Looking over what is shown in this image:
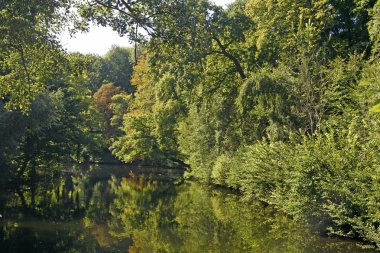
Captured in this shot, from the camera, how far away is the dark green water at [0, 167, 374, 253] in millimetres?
12625

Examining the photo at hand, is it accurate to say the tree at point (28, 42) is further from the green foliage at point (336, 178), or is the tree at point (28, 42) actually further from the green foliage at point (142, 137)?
the green foliage at point (142, 137)

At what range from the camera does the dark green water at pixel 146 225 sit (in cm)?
1262

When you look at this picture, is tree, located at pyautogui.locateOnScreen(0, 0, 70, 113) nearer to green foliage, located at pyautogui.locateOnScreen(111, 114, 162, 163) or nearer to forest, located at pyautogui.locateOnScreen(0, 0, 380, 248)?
forest, located at pyautogui.locateOnScreen(0, 0, 380, 248)

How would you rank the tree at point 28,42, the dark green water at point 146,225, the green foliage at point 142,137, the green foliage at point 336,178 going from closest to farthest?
the tree at point 28,42, the green foliage at point 336,178, the dark green water at point 146,225, the green foliage at point 142,137

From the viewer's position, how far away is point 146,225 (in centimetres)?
1603

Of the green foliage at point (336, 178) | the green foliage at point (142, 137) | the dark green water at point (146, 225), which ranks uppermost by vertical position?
the green foliage at point (142, 137)

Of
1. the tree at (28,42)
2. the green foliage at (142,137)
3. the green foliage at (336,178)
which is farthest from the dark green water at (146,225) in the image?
the green foliage at (142,137)

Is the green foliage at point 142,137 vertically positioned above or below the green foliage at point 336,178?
above

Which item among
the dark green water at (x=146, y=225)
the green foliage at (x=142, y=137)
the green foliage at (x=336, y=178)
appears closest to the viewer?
the green foliage at (x=336, y=178)

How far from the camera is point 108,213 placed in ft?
61.2

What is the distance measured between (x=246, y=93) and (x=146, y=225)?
30.8 ft

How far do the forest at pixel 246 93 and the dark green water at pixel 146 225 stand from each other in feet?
3.67

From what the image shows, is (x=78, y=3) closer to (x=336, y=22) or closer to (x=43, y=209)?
(x=43, y=209)

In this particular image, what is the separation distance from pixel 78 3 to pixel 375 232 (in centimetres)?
971
